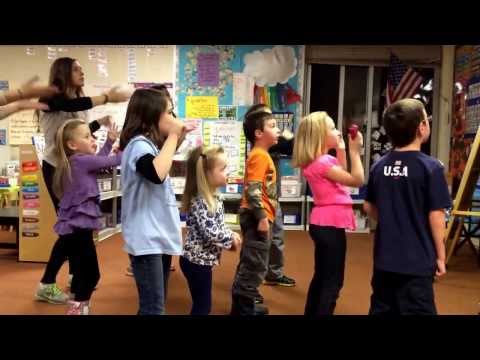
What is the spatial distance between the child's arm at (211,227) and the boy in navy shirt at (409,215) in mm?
662

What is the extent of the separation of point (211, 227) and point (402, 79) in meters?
4.62

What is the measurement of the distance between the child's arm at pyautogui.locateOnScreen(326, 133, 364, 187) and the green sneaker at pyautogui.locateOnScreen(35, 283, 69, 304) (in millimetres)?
1807

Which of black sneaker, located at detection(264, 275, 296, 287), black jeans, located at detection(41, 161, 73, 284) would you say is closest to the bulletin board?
black jeans, located at detection(41, 161, 73, 284)

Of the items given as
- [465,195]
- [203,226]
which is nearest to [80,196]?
[203,226]

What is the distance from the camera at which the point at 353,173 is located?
2023 mm

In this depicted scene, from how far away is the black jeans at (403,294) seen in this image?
68.4 inches

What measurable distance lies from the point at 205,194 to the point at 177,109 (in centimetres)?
389

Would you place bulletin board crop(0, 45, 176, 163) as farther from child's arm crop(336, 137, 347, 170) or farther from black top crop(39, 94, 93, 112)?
child's arm crop(336, 137, 347, 170)

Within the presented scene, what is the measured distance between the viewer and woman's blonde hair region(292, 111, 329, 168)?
214 cm

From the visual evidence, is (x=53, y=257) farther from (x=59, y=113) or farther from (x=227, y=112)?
(x=227, y=112)

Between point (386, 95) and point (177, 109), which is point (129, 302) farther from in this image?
point (386, 95)

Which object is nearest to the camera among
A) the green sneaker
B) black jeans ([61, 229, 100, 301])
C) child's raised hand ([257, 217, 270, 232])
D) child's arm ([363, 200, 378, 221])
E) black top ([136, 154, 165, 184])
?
black top ([136, 154, 165, 184])

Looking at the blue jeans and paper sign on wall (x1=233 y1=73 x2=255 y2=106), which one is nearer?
the blue jeans
